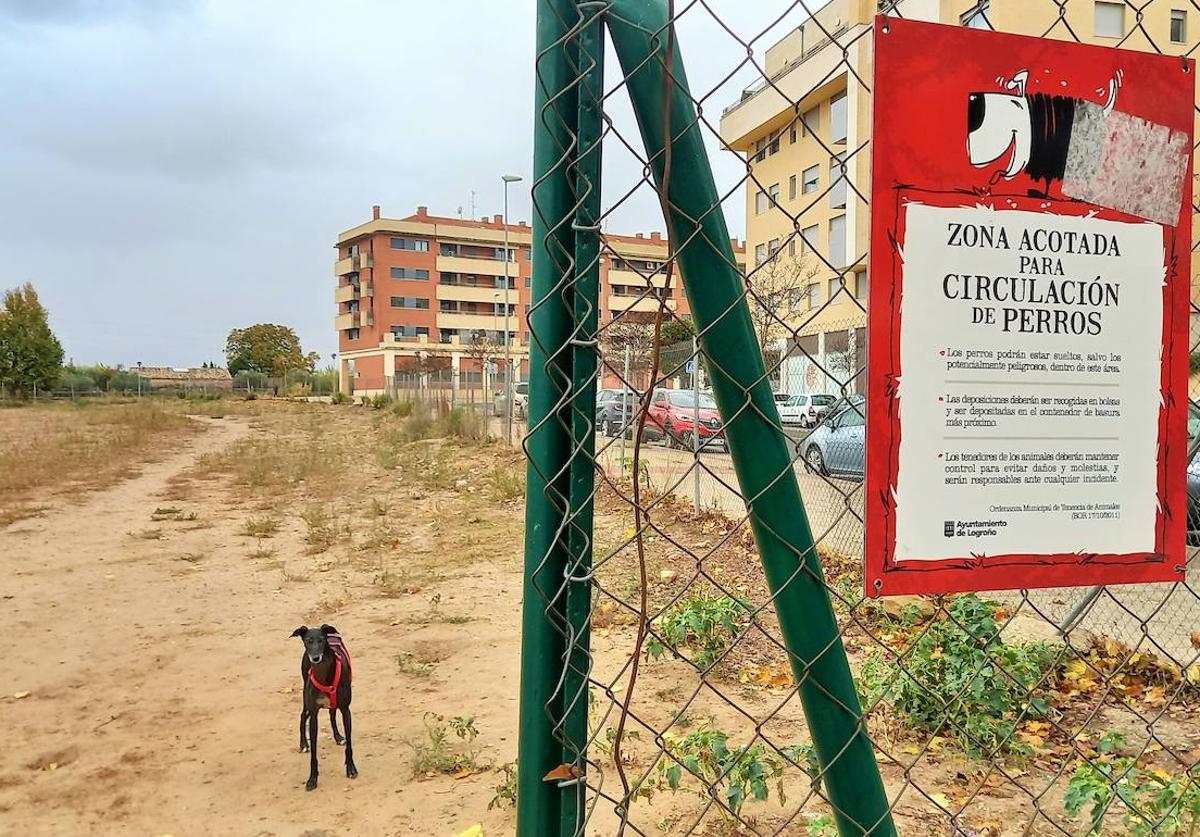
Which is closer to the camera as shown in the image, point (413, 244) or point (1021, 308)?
point (1021, 308)

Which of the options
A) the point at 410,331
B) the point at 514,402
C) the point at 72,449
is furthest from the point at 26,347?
the point at 514,402

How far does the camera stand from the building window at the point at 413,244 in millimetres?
62906

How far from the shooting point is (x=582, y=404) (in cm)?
129

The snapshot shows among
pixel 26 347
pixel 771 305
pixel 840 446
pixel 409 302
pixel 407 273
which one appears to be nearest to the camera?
pixel 771 305

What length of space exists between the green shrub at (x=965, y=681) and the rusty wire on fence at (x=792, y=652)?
1cm

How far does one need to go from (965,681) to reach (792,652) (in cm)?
226

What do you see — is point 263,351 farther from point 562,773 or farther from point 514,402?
point 562,773

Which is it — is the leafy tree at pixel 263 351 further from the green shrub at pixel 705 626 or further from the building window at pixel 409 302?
the green shrub at pixel 705 626

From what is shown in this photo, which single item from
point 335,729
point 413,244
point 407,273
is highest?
point 413,244

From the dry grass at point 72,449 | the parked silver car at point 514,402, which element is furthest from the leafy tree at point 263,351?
the parked silver car at point 514,402

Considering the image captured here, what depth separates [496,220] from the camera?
225 feet

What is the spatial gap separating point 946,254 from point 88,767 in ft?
12.6

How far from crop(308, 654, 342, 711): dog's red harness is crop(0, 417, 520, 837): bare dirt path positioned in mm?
304

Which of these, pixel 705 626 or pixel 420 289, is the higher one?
pixel 420 289
